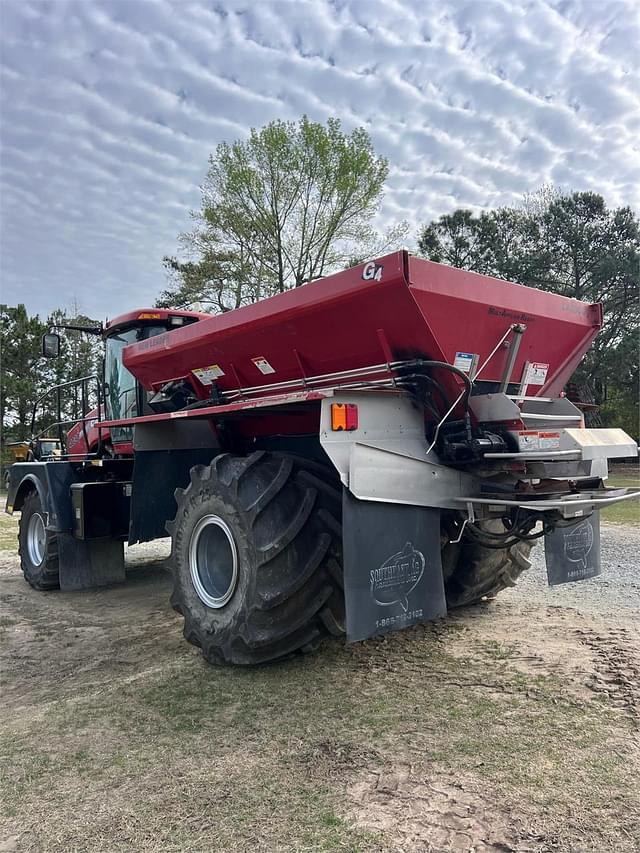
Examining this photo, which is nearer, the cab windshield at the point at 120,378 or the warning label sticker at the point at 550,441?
the warning label sticker at the point at 550,441

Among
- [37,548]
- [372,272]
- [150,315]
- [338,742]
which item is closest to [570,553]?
[338,742]

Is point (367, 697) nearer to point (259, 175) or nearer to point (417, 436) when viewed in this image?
point (417, 436)

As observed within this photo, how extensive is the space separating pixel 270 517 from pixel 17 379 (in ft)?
92.3

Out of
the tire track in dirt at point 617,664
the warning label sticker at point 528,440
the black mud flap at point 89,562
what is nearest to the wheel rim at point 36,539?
the black mud flap at point 89,562

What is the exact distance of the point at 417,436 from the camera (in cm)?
359

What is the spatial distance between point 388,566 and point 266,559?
0.66 metres

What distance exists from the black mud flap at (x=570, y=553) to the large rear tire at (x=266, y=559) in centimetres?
144

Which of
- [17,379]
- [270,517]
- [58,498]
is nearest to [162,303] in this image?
[17,379]

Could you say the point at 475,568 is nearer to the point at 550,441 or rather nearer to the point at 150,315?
the point at 550,441

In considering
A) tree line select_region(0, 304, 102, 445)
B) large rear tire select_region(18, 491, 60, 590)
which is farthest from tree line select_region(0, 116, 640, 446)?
large rear tire select_region(18, 491, 60, 590)

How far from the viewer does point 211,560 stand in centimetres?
401

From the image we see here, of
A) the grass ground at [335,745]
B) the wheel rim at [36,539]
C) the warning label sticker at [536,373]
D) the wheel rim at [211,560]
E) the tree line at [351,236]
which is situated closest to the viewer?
the grass ground at [335,745]

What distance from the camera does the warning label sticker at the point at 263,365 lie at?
411cm

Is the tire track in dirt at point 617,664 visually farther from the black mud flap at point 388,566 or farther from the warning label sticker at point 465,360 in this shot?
the warning label sticker at point 465,360
